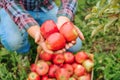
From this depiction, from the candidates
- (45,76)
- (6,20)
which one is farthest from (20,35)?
(45,76)

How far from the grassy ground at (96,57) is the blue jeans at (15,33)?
0.56 feet

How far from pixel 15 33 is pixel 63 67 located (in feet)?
1.62

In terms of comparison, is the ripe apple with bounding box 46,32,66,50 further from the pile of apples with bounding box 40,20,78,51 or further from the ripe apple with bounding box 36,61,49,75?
the ripe apple with bounding box 36,61,49,75

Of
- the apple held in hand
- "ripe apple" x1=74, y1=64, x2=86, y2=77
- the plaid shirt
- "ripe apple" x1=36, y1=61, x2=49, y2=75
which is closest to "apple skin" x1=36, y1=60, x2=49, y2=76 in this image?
"ripe apple" x1=36, y1=61, x2=49, y2=75

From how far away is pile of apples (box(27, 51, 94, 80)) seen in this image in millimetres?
2936

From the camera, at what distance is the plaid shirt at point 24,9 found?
2.81 meters

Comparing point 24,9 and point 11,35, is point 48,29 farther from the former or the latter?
point 11,35

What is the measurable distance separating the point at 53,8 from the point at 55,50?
2.35ft

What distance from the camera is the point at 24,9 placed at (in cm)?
294

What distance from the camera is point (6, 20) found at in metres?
3.16

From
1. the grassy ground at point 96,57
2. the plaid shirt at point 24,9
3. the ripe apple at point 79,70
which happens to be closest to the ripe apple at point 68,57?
the ripe apple at point 79,70

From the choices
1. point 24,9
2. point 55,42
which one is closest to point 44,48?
point 55,42

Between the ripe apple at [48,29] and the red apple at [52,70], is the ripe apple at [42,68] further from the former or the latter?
the ripe apple at [48,29]

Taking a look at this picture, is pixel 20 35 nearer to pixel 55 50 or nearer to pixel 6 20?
pixel 6 20
